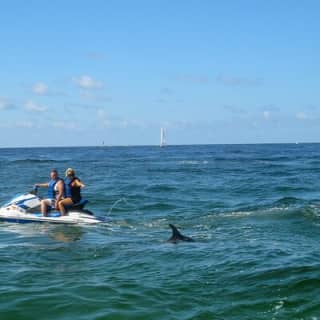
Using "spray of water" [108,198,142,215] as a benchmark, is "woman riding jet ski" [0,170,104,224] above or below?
above

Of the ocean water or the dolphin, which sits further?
the dolphin

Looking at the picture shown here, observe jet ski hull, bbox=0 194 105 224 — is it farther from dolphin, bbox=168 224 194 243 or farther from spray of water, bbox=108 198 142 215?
dolphin, bbox=168 224 194 243

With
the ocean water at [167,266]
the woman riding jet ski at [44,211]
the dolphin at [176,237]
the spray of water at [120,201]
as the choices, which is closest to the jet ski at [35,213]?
the woman riding jet ski at [44,211]

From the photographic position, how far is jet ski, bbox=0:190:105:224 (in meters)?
17.9

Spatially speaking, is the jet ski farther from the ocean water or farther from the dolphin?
the dolphin

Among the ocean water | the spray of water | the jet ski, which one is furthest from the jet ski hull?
the spray of water

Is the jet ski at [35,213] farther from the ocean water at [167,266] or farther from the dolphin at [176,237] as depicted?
the dolphin at [176,237]

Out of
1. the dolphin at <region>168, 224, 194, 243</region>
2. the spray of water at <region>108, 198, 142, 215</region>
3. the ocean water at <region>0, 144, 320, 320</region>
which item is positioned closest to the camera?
the ocean water at <region>0, 144, 320, 320</region>

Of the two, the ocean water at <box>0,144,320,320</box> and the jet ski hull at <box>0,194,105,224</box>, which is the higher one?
the jet ski hull at <box>0,194,105,224</box>

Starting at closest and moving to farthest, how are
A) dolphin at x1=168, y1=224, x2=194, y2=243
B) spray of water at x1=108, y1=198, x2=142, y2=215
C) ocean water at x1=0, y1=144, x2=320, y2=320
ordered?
1. ocean water at x1=0, y1=144, x2=320, y2=320
2. dolphin at x1=168, y1=224, x2=194, y2=243
3. spray of water at x1=108, y1=198, x2=142, y2=215

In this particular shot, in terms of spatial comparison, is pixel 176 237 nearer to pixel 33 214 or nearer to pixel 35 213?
pixel 33 214

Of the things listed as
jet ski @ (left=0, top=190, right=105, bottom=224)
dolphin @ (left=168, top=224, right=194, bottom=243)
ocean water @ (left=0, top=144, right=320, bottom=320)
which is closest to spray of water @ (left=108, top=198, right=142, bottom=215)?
ocean water @ (left=0, top=144, right=320, bottom=320)

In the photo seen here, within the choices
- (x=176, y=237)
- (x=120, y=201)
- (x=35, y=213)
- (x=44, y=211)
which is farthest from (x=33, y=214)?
(x=120, y=201)

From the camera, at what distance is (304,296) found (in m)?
9.71
